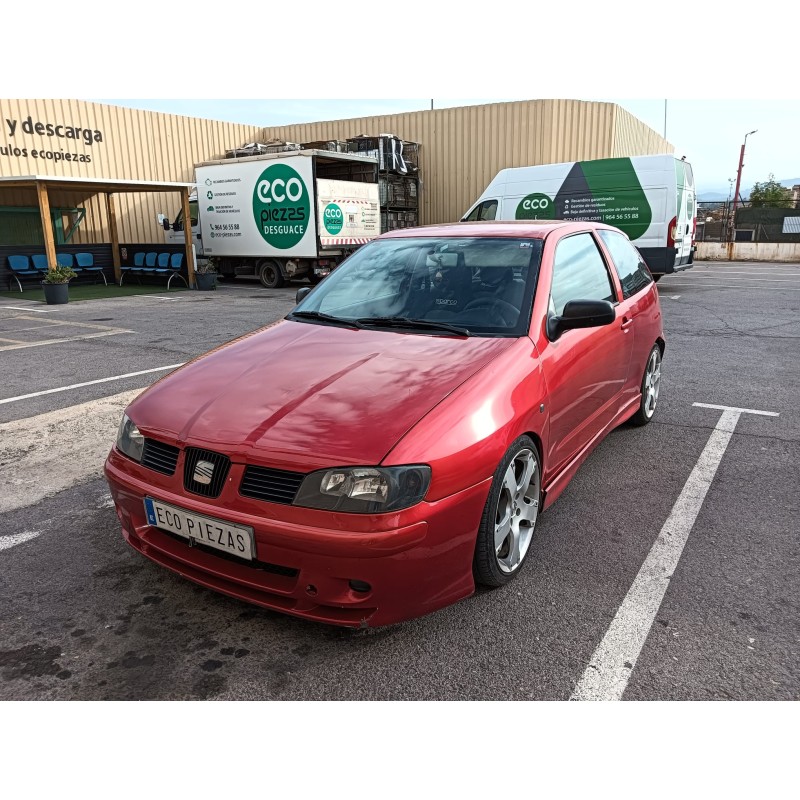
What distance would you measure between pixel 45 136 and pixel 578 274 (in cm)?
1953

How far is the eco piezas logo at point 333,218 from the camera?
52.3 feet

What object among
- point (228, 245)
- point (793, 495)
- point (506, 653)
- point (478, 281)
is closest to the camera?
point (506, 653)

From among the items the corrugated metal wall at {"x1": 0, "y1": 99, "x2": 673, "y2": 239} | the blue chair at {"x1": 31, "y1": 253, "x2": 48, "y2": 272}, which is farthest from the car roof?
the corrugated metal wall at {"x1": 0, "y1": 99, "x2": 673, "y2": 239}

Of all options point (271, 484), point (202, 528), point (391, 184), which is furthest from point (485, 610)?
point (391, 184)

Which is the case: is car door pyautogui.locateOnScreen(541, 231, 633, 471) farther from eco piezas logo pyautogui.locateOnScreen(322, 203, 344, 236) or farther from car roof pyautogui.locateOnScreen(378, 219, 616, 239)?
eco piezas logo pyautogui.locateOnScreen(322, 203, 344, 236)

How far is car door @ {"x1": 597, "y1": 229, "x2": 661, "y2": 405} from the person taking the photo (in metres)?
4.36

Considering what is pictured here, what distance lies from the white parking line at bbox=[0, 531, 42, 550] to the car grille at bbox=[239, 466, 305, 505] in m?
1.66

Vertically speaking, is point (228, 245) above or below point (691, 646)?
above

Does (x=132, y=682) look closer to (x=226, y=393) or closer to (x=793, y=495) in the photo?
(x=226, y=393)

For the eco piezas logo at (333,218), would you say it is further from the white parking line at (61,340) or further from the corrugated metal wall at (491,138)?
the corrugated metal wall at (491,138)

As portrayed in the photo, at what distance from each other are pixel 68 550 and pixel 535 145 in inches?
843

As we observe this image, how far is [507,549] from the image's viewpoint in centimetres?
286

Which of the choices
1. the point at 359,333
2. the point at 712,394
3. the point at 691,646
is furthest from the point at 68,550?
the point at 712,394

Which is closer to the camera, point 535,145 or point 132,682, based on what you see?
point 132,682
